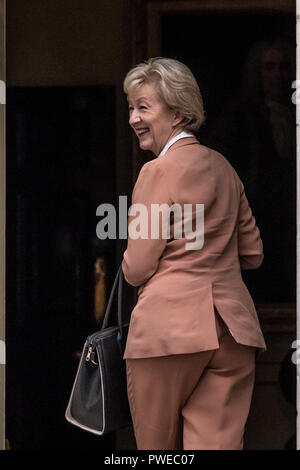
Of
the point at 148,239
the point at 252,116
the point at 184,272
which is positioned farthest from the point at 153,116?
the point at 252,116

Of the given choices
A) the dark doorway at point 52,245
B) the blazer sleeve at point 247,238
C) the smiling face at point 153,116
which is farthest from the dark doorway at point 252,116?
the smiling face at point 153,116

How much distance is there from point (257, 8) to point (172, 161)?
79.9 inches

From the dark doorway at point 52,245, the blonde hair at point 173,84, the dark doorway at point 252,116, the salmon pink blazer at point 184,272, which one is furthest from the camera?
the dark doorway at point 52,245

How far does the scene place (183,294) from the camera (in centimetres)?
302

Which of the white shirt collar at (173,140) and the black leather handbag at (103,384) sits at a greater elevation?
the white shirt collar at (173,140)

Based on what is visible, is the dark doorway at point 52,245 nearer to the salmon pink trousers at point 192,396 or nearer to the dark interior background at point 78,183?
the dark interior background at point 78,183

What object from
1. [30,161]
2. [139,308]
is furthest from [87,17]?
[139,308]

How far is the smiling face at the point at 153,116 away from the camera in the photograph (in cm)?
318

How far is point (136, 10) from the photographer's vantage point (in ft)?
15.9

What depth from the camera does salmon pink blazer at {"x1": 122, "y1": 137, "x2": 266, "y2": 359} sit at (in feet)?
9.85

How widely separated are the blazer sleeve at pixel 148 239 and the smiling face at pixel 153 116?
0.17 metres

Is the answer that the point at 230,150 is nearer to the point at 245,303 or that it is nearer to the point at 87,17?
the point at 87,17

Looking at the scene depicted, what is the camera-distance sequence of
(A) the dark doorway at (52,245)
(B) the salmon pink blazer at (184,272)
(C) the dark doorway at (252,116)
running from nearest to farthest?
(B) the salmon pink blazer at (184,272), (C) the dark doorway at (252,116), (A) the dark doorway at (52,245)

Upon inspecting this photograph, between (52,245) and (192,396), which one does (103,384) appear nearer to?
(192,396)
